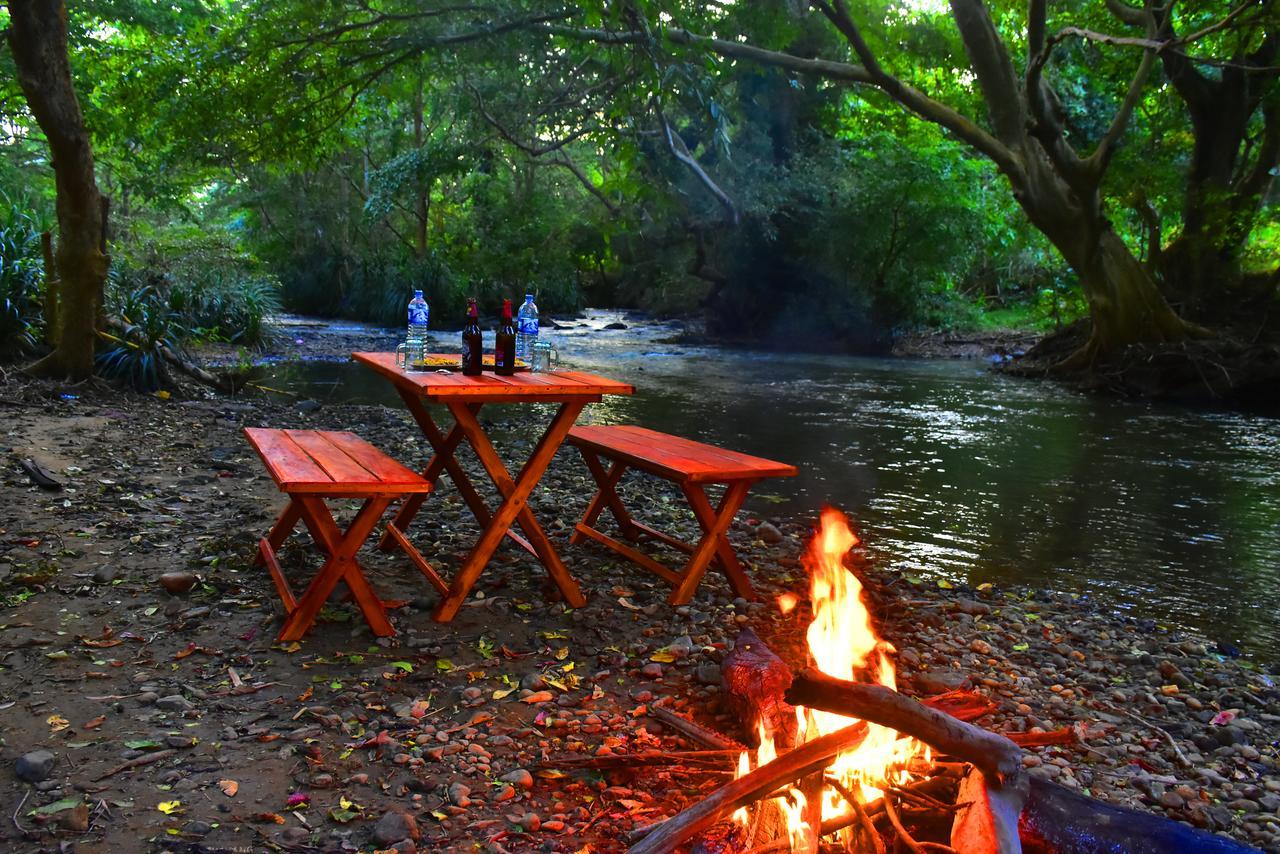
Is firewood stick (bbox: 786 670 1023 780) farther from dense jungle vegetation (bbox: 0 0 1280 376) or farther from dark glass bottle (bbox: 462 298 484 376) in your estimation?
dense jungle vegetation (bbox: 0 0 1280 376)

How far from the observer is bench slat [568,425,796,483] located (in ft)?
13.6

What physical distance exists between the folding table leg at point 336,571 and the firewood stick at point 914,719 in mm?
1920

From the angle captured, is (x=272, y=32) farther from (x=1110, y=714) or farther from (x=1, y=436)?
(x=1110, y=714)

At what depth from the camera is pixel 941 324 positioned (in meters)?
25.8

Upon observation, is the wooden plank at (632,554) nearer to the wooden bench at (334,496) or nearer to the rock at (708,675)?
the rock at (708,675)

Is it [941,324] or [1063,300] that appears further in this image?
[941,324]

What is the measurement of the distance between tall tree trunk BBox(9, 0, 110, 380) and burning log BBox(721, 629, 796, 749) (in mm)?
7781

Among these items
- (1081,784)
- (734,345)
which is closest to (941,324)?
(734,345)

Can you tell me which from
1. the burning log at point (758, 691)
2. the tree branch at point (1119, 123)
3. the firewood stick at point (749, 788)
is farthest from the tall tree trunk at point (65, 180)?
the tree branch at point (1119, 123)

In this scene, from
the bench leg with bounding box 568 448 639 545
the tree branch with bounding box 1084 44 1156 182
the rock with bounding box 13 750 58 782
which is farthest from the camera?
the tree branch with bounding box 1084 44 1156 182

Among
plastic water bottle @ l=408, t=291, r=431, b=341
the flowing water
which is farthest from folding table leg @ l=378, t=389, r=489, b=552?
the flowing water

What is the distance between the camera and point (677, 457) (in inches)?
175

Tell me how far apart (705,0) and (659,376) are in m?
6.09

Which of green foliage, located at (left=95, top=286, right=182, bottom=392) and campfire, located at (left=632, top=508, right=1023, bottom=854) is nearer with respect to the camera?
campfire, located at (left=632, top=508, right=1023, bottom=854)
